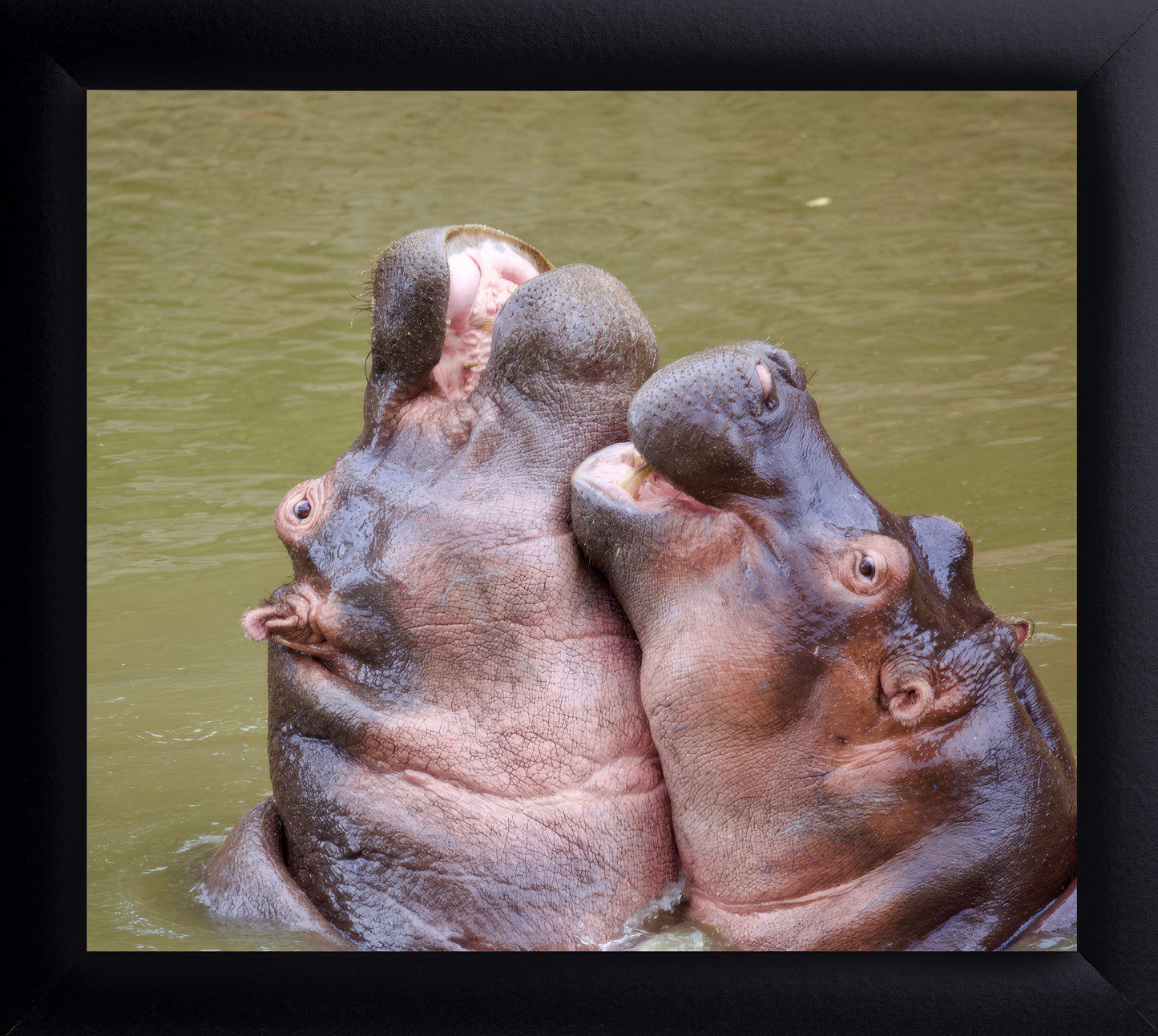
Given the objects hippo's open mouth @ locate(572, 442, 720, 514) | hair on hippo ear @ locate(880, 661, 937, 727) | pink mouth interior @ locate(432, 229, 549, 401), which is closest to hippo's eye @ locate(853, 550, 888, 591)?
hair on hippo ear @ locate(880, 661, 937, 727)

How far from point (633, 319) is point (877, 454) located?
4.93 meters

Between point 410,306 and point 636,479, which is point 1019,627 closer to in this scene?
point 636,479

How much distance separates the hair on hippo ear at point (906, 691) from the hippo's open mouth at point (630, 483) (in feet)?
1.71

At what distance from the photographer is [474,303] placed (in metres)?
3.61

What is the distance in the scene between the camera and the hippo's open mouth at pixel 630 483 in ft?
10.5

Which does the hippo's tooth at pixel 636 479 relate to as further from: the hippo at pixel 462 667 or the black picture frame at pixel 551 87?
the black picture frame at pixel 551 87

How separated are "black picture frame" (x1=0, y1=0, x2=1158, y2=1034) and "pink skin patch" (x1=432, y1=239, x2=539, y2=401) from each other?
1.44 ft

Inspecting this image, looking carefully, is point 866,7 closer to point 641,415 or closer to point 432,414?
point 641,415

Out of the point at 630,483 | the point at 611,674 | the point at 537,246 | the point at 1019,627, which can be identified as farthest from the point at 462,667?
the point at 537,246

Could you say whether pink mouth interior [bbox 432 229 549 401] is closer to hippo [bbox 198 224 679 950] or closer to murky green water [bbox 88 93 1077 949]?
hippo [bbox 198 224 679 950]

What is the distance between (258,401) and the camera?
9180mm

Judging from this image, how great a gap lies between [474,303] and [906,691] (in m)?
1.45

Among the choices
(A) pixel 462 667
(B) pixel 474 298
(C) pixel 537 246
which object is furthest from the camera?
(C) pixel 537 246
